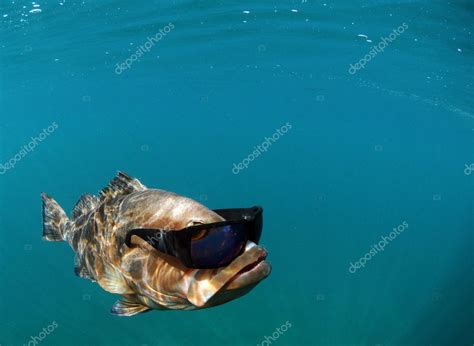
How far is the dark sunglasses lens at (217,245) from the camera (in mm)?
3195

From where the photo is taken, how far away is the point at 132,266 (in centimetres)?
387

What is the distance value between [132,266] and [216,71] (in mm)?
30297

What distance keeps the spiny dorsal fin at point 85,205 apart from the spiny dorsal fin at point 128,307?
1290 mm

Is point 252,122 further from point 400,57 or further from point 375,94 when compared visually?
point 400,57

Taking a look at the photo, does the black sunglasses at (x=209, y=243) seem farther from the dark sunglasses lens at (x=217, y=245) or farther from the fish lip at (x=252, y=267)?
the fish lip at (x=252, y=267)

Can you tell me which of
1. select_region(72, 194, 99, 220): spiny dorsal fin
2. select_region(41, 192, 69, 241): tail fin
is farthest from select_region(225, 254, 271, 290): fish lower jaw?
select_region(41, 192, 69, 241): tail fin

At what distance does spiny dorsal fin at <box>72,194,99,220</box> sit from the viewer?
4992mm

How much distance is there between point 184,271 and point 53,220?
295 centimetres

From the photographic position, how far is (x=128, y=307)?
13.4 ft

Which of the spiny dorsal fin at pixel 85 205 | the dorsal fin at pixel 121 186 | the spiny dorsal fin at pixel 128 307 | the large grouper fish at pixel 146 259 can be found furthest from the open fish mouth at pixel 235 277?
the spiny dorsal fin at pixel 85 205

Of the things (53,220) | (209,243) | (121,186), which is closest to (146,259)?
(209,243)

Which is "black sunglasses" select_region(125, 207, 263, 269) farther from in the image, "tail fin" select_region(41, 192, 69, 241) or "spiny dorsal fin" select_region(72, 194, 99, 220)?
"tail fin" select_region(41, 192, 69, 241)

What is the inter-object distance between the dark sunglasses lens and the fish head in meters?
0.07

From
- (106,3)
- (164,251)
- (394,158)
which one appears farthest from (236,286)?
(394,158)
